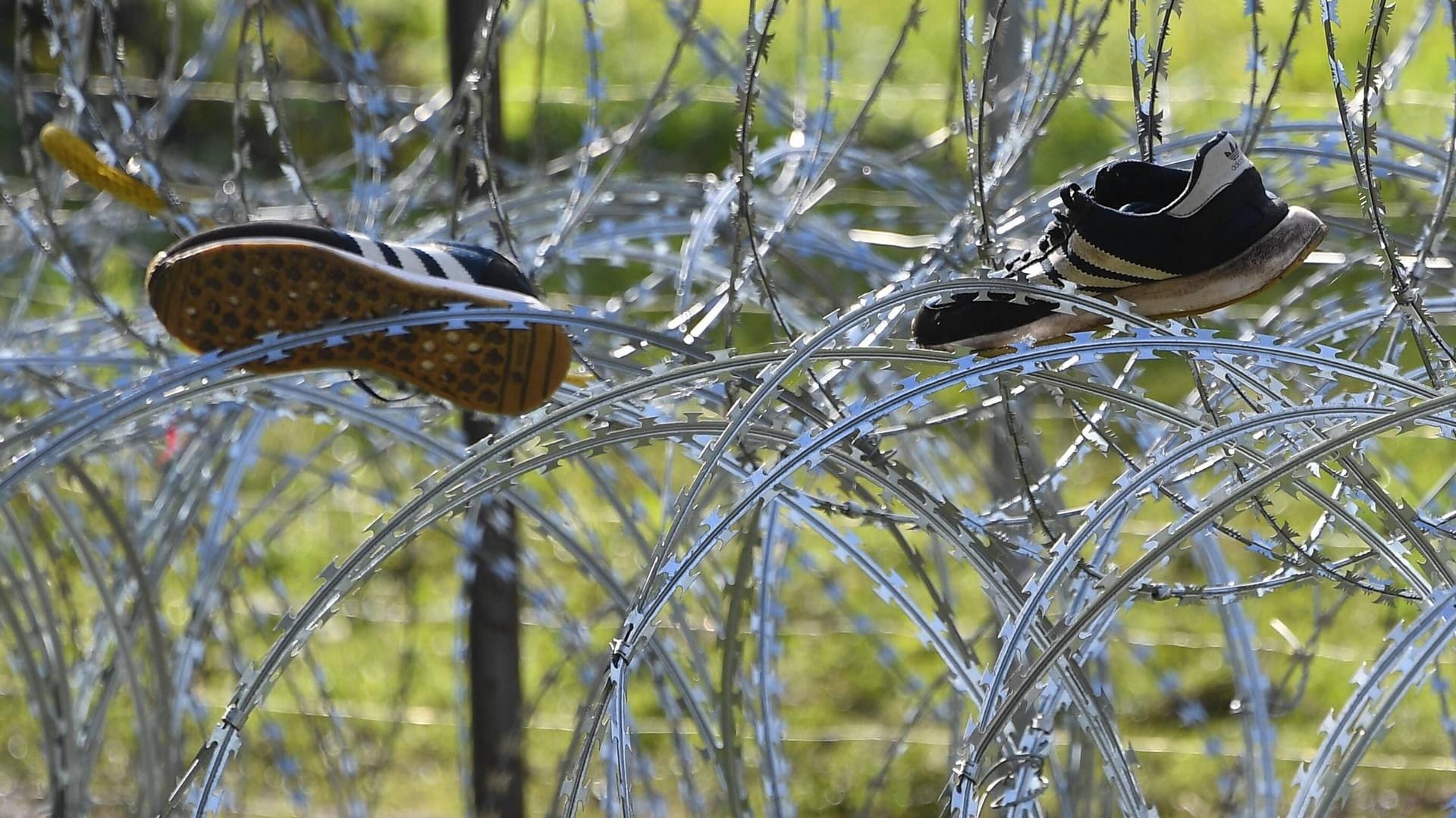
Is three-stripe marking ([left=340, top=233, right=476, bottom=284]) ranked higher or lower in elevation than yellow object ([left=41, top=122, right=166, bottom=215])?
lower

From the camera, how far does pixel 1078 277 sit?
1.23m

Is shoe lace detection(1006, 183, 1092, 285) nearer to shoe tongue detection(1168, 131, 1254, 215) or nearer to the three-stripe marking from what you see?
shoe tongue detection(1168, 131, 1254, 215)

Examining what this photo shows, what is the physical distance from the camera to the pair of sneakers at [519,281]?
47.2 inches

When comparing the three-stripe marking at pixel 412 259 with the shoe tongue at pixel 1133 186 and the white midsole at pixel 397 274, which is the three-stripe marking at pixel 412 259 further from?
the shoe tongue at pixel 1133 186

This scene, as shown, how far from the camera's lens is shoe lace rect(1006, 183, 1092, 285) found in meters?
1.20

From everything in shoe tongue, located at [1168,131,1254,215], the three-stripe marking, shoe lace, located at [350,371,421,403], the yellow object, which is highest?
the yellow object

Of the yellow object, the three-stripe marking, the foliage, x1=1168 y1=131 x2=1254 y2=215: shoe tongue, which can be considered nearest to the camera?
the foliage

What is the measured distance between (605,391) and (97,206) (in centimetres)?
172

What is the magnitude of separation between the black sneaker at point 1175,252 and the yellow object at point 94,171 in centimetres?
80

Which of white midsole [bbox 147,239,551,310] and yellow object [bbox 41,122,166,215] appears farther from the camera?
yellow object [bbox 41,122,166,215]

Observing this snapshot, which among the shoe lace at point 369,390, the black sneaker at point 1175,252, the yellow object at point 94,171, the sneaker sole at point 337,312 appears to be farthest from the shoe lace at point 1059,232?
the yellow object at point 94,171

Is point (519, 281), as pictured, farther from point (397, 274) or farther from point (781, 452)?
point (781, 452)

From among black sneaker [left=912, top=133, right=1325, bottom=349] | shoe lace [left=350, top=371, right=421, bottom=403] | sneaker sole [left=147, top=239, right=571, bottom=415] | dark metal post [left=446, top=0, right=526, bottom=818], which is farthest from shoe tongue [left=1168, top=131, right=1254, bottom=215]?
dark metal post [left=446, top=0, right=526, bottom=818]

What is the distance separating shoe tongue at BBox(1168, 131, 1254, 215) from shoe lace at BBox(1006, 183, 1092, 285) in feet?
0.23
